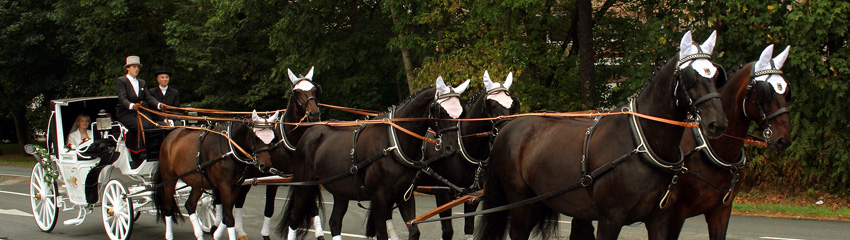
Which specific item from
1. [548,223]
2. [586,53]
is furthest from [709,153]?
[586,53]

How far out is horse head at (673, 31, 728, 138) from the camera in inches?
188

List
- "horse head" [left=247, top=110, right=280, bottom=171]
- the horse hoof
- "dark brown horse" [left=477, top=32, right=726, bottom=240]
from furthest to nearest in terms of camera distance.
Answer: the horse hoof
"horse head" [left=247, top=110, right=280, bottom=171]
"dark brown horse" [left=477, top=32, right=726, bottom=240]

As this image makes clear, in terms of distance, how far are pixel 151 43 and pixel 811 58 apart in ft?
71.4

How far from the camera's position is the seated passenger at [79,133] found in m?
10.4

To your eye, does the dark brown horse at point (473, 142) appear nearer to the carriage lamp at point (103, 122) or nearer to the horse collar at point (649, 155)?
the horse collar at point (649, 155)

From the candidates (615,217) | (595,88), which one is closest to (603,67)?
(595,88)

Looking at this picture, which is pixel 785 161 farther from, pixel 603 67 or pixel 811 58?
pixel 603 67

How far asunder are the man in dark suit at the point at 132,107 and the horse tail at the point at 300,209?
92.8 inches

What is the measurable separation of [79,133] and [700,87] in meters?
8.54

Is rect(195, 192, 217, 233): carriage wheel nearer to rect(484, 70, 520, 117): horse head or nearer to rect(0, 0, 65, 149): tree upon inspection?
rect(484, 70, 520, 117): horse head

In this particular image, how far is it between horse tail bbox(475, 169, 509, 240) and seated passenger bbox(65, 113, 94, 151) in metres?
6.28

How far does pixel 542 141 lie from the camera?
6.14 meters

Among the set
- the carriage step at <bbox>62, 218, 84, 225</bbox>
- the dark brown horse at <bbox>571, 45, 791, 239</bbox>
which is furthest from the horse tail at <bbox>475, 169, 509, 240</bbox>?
the carriage step at <bbox>62, 218, 84, 225</bbox>

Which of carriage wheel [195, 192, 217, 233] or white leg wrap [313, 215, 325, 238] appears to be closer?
white leg wrap [313, 215, 325, 238]
